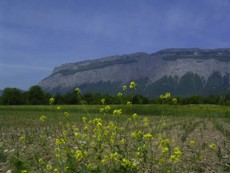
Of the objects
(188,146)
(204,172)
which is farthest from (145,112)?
(204,172)

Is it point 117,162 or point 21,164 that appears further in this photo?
point 117,162

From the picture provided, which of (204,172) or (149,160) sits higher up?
(149,160)

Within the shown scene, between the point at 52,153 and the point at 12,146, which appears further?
the point at 12,146

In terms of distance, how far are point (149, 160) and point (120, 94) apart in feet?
5.03

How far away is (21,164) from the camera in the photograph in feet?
16.9

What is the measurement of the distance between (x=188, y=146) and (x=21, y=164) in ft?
24.5

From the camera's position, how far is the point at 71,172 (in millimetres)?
5938

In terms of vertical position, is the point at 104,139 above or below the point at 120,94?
below

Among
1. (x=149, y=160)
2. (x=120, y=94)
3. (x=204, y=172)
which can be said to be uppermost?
(x=120, y=94)

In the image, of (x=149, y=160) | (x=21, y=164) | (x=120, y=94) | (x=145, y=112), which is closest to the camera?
(x=21, y=164)

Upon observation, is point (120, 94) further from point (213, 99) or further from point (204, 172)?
point (213, 99)

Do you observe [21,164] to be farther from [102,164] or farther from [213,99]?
[213,99]

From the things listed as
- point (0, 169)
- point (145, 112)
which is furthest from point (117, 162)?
point (145, 112)

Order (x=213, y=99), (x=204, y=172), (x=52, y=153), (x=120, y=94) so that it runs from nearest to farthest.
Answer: (x=120, y=94) < (x=204, y=172) < (x=52, y=153) < (x=213, y=99)
